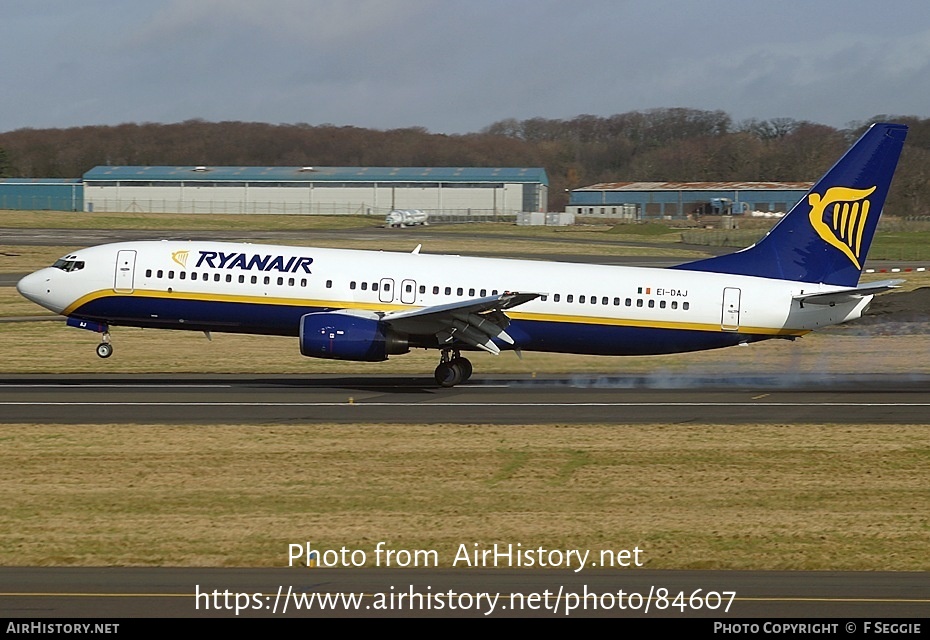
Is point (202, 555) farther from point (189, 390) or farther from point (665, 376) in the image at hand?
point (665, 376)

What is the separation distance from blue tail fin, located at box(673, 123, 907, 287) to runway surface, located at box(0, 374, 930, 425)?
→ 349 centimetres

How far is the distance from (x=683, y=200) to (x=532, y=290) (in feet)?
431

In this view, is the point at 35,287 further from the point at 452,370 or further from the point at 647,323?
the point at 647,323

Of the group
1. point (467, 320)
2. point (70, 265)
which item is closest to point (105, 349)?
point (70, 265)

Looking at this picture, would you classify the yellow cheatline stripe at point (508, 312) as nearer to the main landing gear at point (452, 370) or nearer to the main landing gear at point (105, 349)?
the main landing gear at point (105, 349)

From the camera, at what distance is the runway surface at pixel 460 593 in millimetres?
13320

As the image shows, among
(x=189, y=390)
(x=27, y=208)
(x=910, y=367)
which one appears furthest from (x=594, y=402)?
(x=27, y=208)

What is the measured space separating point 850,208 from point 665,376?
756 cm

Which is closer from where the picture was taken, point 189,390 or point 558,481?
point 558,481

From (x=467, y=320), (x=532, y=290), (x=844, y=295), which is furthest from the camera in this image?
(x=532, y=290)

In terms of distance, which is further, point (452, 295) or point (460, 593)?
point (452, 295)

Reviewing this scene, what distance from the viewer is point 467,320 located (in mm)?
32875

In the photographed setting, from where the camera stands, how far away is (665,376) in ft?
121

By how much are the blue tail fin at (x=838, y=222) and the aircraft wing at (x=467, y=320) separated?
750cm
